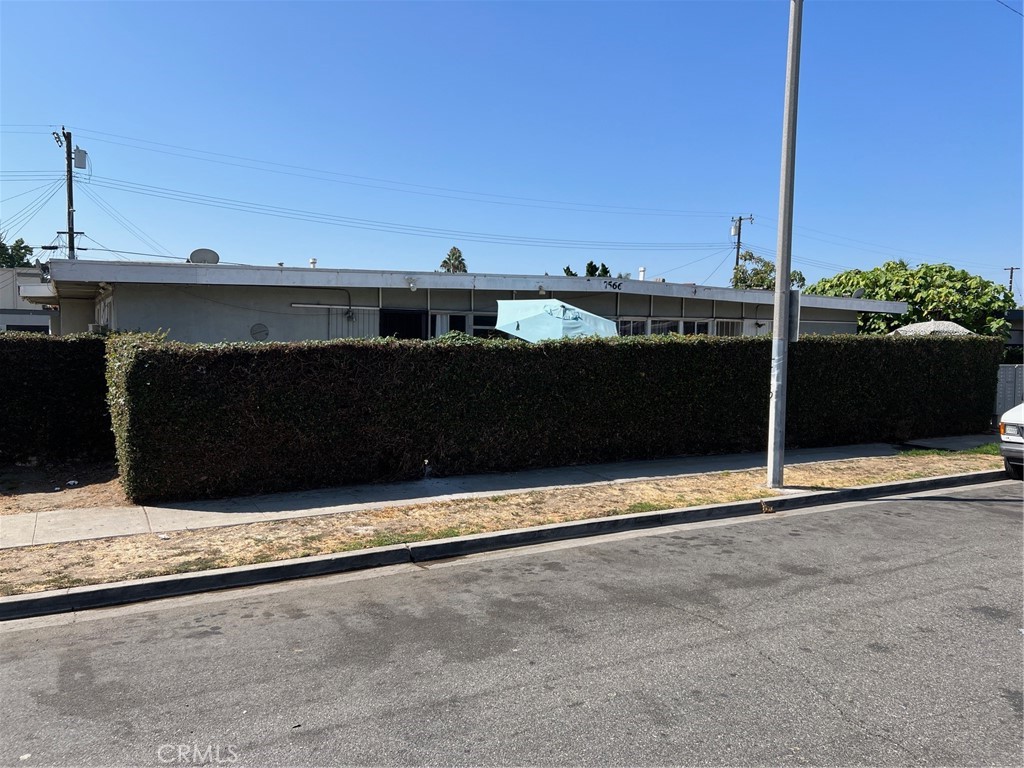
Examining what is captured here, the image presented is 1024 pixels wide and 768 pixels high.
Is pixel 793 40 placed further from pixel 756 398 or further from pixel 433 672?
pixel 433 672

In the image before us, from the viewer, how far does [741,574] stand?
20.7 ft

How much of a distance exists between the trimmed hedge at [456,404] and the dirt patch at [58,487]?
54 centimetres

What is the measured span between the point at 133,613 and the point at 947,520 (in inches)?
340

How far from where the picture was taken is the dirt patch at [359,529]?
20.4 ft

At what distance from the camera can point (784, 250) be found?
982 cm

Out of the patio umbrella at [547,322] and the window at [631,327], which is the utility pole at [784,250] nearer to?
the patio umbrella at [547,322]

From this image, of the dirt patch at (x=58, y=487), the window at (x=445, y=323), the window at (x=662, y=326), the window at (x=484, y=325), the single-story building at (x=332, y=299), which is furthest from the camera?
the window at (x=662, y=326)

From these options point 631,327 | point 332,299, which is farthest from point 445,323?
point 631,327

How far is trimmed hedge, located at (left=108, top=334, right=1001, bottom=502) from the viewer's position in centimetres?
862

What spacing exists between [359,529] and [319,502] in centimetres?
141

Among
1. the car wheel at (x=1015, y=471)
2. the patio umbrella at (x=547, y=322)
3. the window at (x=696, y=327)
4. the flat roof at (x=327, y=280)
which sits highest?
the flat roof at (x=327, y=280)

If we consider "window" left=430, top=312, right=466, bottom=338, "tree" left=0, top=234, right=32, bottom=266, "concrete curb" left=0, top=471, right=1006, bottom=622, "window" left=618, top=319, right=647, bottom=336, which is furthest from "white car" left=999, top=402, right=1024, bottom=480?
"tree" left=0, top=234, right=32, bottom=266

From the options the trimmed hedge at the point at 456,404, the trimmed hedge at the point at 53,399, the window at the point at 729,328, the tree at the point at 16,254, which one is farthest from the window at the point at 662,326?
the tree at the point at 16,254

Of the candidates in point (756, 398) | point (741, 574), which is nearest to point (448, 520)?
point (741, 574)
